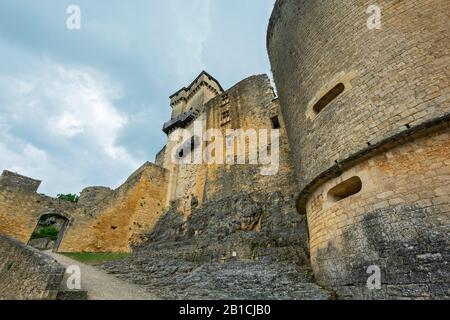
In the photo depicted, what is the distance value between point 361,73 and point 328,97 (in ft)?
3.19

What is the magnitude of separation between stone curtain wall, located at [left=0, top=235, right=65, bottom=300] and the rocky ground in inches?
79.9

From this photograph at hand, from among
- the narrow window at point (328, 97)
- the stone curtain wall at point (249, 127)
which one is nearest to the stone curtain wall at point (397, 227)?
the narrow window at point (328, 97)

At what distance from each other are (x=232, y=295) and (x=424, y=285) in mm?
2929

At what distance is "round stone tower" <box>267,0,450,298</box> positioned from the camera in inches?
137

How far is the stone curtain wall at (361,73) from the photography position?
4.13 meters

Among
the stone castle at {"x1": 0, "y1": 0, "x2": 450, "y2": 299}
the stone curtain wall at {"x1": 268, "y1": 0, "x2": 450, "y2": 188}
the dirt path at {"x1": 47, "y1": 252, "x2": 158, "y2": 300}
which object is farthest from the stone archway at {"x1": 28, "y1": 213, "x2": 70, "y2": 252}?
the stone curtain wall at {"x1": 268, "y1": 0, "x2": 450, "y2": 188}

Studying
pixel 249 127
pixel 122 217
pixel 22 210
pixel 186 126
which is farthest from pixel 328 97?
pixel 186 126

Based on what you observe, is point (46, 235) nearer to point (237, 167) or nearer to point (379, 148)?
point (237, 167)

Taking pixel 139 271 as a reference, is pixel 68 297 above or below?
below

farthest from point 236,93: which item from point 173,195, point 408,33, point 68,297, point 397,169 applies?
point 68,297

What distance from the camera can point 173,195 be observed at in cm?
1644

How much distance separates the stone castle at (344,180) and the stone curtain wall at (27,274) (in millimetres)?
2097

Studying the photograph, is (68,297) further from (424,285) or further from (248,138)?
(248,138)

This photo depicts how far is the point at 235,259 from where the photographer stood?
7297 millimetres
